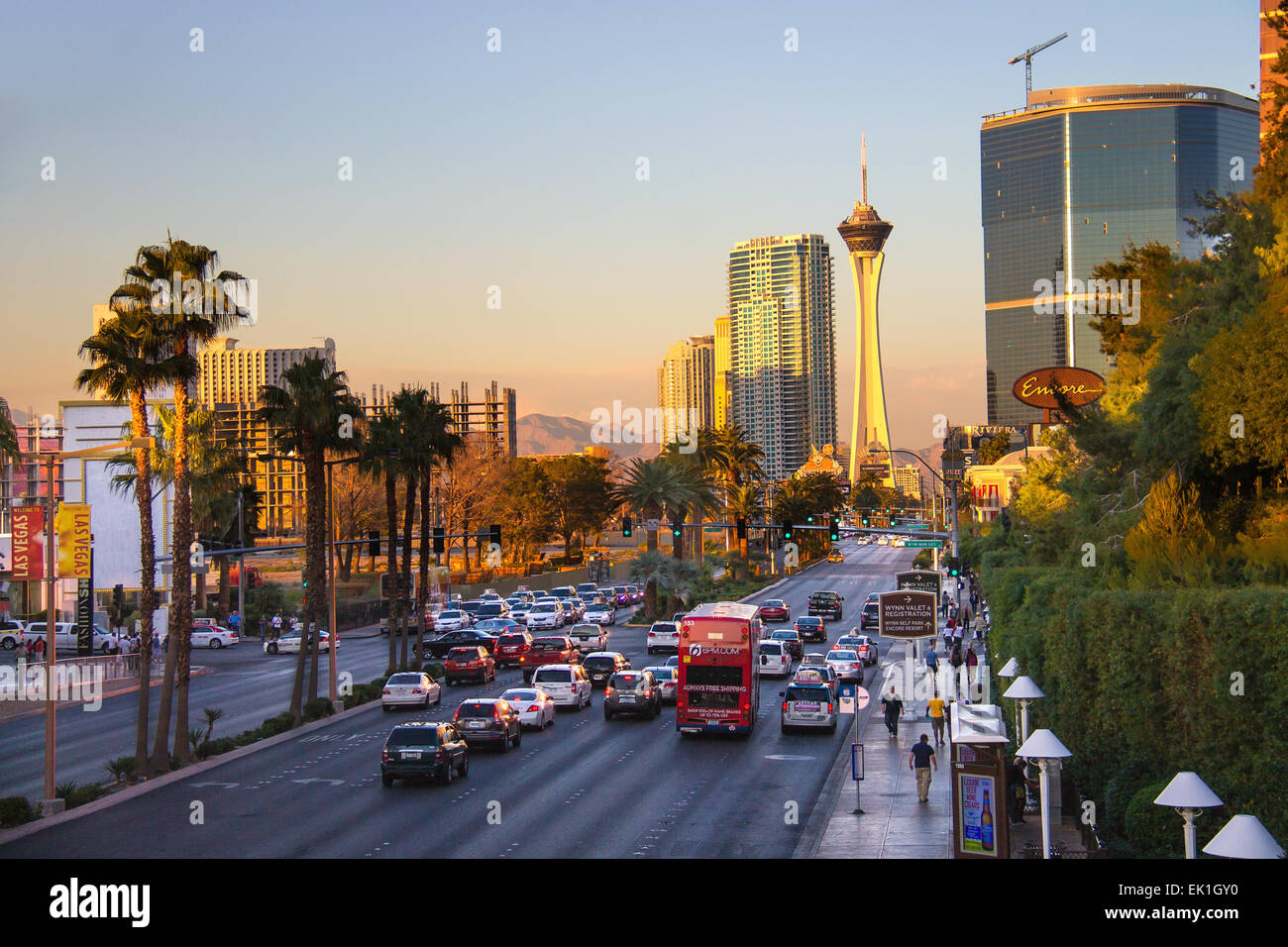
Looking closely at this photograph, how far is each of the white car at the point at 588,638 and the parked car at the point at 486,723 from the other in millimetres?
27175

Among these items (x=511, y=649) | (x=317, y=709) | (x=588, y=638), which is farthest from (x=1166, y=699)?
(x=588, y=638)

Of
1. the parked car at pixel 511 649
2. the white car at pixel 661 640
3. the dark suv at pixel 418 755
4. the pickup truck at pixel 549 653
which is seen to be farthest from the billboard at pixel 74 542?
the dark suv at pixel 418 755

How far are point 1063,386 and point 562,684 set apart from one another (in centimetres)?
3308

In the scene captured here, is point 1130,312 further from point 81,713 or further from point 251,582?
point 251,582

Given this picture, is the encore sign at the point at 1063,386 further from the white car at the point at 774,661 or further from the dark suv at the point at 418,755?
the dark suv at the point at 418,755

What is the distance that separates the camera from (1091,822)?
23.9 meters

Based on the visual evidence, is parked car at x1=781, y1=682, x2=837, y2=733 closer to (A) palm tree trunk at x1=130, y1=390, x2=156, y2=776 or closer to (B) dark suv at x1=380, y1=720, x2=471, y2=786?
(B) dark suv at x1=380, y1=720, x2=471, y2=786

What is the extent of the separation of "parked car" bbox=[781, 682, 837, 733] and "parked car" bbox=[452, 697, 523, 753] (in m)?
8.77

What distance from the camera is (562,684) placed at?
148 ft

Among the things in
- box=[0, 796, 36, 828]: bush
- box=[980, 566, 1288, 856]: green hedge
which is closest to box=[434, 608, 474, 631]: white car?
box=[0, 796, 36, 828]: bush

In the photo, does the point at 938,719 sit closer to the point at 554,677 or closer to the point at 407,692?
the point at 554,677

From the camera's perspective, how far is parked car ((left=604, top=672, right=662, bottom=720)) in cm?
4234
